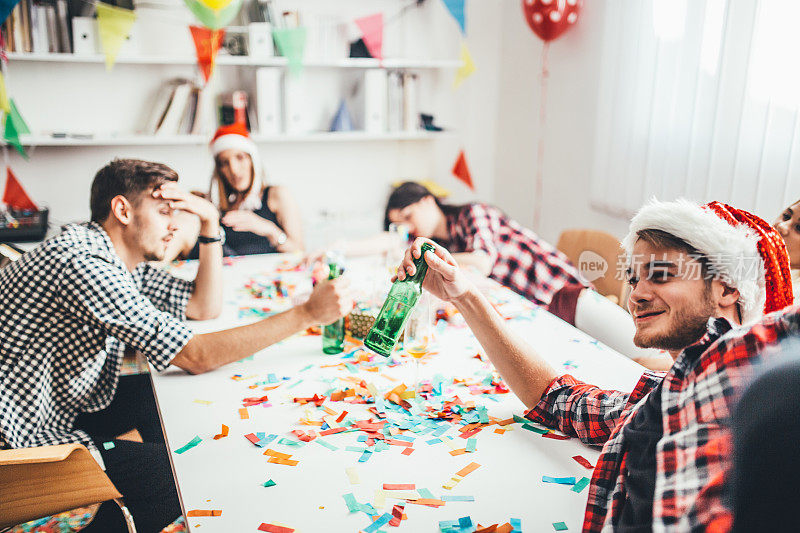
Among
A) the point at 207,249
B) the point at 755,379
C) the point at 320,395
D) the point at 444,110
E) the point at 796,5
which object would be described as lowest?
the point at 320,395

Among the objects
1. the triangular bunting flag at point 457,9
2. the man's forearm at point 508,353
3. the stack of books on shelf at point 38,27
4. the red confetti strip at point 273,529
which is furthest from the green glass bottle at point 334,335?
the stack of books on shelf at point 38,27

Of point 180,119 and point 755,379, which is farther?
point 180,119

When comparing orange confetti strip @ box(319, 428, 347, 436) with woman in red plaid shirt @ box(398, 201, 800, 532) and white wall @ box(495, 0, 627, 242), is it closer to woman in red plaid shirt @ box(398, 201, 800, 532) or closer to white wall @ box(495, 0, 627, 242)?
woman in red plaid shirt @ box(398, 201, 800, 532)

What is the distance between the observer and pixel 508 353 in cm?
131

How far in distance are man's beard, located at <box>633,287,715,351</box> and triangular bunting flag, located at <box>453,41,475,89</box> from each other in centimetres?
321

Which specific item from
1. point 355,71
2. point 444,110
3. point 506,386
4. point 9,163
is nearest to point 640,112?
point 444,110

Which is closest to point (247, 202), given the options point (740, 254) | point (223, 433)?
point (223, 433)

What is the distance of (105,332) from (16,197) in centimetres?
253

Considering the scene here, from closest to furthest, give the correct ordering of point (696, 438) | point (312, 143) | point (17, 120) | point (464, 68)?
point (696, 438) < point (17, 120) < point (464, 68) < point (312, 143)

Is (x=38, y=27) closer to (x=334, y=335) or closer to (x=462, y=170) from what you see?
(x=462, y=170)

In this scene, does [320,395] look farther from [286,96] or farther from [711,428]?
[286,96]

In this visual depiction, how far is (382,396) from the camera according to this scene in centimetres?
138

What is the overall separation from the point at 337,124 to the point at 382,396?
2.90 meters

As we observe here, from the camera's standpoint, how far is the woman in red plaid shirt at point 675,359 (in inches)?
28.4
